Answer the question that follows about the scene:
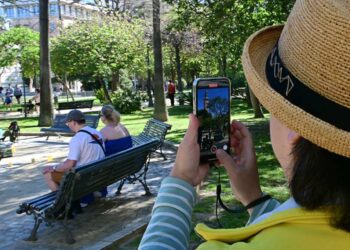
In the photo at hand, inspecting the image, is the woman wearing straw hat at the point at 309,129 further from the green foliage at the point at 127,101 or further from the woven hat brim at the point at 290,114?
the green foliage at the point at 127,101

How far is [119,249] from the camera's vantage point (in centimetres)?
529

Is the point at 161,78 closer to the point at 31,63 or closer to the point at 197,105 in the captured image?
the point at 197,105

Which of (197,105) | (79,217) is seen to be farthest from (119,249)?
(197,105)

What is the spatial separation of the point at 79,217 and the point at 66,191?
1134 millimetres

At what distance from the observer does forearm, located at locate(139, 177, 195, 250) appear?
1265 millimetres

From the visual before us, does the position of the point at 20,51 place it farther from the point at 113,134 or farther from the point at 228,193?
the point at 228,193

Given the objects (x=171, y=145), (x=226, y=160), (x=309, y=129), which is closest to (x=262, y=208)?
(x=226, y=160)

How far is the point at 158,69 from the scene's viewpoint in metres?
18.0

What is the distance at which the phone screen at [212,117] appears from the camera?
5.27 feet

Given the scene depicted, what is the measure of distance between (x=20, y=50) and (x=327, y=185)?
3623cm

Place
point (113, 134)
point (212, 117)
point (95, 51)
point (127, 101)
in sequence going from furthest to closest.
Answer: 1. point (95, 51)
2. point (127, 101)
3. point (113, 134)
4. point (212, 117)

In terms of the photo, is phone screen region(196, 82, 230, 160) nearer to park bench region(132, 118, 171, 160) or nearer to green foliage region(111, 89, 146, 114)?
park bench region(132, 118, 171, 160)

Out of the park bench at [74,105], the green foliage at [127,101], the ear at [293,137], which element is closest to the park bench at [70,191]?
the ear at [293,137]

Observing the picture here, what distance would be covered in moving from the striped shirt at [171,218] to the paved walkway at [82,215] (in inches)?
159
